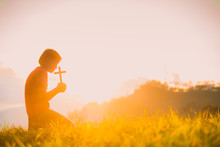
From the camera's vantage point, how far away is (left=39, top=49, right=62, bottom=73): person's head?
487cm

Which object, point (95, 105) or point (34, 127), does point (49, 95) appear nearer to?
point (34, 127)

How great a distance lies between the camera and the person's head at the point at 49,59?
4.87 m

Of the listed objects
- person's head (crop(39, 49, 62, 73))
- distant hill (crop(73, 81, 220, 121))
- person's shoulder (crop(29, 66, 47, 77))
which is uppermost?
person's head (crop(39, 49, 62, 73))

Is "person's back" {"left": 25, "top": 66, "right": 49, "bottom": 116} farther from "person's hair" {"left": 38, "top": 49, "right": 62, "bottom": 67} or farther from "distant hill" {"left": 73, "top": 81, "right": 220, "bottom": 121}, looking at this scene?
"distant hill" {"left": 73, "top": 81, "right": 220, "bottom": 121}

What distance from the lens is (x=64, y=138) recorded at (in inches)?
118

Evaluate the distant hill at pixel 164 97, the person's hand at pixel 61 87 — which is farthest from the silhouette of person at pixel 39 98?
the distant hill at pixel 164 97

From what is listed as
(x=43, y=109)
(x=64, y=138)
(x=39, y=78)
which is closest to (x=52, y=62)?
(x=39, y=78)

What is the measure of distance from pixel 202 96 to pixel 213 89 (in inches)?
219

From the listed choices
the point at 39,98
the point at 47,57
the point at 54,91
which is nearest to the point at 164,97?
the point at 54,91

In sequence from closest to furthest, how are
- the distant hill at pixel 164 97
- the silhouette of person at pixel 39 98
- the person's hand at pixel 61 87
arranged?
the silhouette of person at pixel 39 98 → the person's hand at pixel 61 87 → the distant hill at pixel 164 97

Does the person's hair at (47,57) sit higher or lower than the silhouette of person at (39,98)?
higher

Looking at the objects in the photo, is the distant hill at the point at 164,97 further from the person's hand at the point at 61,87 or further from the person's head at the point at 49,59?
the person's head at the point at 49,59

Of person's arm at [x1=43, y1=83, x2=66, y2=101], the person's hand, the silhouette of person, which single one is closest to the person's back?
the silhouette of person

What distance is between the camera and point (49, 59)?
4.88 metres
